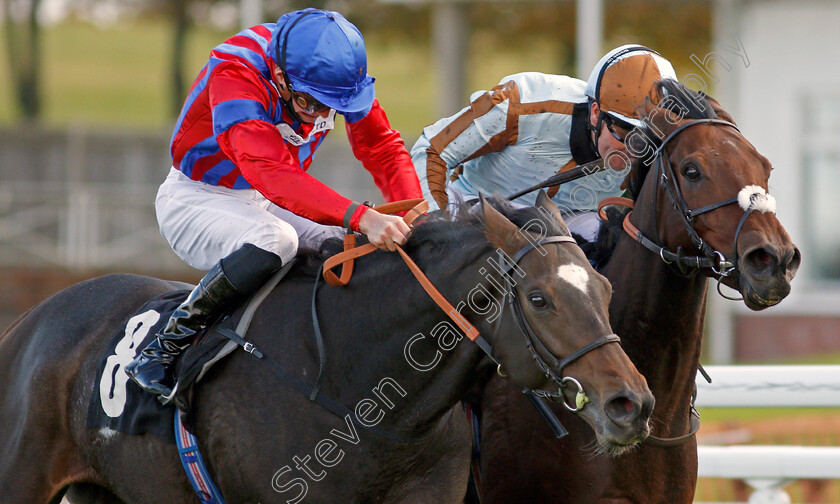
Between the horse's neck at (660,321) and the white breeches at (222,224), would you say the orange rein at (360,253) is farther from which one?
the horse's neck at (660,321)

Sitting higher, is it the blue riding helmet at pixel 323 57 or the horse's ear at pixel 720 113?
the blue riding helmet at pixel 323 57

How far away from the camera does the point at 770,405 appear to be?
15.9 ft

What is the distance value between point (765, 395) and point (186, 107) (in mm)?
2968

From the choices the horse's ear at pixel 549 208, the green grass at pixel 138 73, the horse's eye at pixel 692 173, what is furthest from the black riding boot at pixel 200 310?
the green grass at pixel 138 73

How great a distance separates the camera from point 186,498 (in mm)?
3408

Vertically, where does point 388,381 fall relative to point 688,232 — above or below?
below

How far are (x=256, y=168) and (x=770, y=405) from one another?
9.46 feet

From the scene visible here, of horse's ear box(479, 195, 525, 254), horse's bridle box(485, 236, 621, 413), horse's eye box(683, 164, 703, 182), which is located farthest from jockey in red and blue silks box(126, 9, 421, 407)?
horse's eye box(683, 164, 703, 182)

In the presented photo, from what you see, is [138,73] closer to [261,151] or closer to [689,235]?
[261,151]

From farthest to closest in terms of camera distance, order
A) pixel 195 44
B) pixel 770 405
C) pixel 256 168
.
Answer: pixel 195 44 < pixel 770 405 < pixel 256 168

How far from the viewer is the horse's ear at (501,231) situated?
2.92 m

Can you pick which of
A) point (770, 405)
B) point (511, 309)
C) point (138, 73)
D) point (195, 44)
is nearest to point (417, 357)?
point (511, 309)

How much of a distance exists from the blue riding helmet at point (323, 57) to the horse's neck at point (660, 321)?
109 cm

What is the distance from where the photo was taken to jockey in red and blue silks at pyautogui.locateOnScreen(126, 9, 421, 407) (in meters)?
3.18
